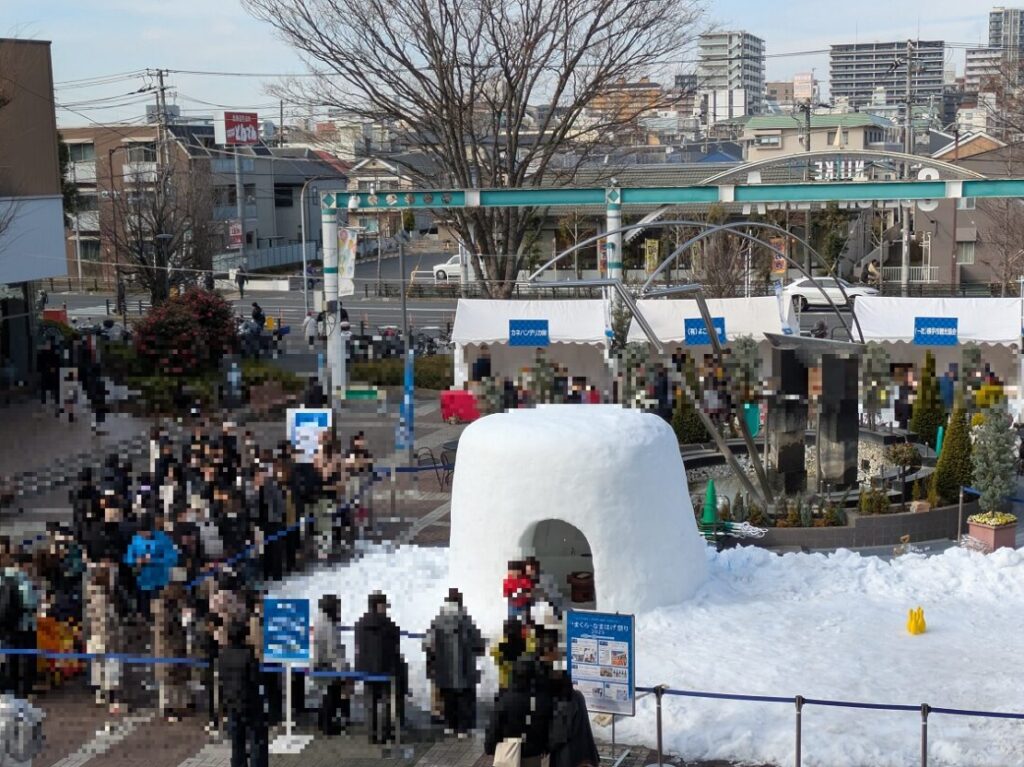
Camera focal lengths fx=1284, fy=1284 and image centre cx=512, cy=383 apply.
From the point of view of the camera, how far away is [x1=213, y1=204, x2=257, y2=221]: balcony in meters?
59.5

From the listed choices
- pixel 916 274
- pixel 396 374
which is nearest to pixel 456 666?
pixel 396 374

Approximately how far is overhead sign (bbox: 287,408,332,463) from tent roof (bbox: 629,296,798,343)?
30.4ft

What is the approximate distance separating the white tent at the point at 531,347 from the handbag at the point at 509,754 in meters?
16.3

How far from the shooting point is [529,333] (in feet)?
82.8

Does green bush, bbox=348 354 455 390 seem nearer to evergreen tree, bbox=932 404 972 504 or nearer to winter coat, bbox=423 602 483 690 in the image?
evergreen tree, bbox=932 404 972 504

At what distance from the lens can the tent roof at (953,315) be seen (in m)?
24.1

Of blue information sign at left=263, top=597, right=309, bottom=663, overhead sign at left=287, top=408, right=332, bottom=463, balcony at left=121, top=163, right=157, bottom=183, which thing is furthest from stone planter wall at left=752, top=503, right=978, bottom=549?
balcony at left=121, top=163, right=157, bottom=183

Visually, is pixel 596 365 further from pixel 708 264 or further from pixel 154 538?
pixel 154 538

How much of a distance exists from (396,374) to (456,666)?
19.4 meters

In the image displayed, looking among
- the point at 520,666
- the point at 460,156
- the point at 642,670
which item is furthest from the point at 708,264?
the point at 520,666

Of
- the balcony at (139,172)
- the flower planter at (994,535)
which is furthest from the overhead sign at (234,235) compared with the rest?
the flower planter at (994,535)

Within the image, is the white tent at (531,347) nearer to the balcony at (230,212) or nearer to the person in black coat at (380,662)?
the person in black coat at (380,662)

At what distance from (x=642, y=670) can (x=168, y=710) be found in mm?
4212

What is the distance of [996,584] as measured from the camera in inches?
542
